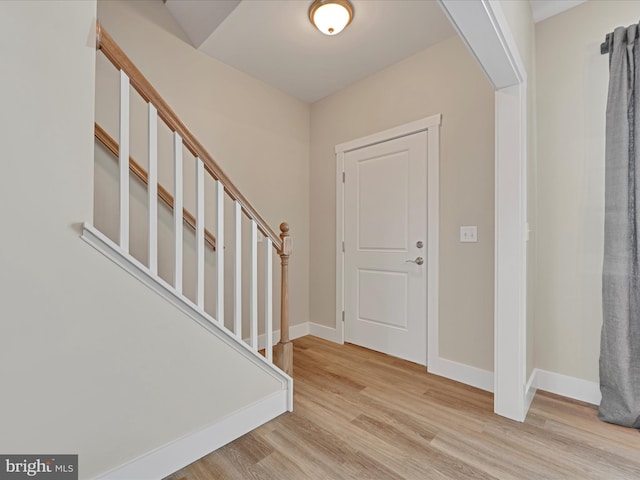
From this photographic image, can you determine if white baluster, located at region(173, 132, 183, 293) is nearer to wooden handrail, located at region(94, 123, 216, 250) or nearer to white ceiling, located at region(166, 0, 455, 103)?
wooden handrail, located at region(94, 123, 216, 250)

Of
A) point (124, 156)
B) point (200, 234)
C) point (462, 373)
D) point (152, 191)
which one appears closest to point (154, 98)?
point (124, 156)

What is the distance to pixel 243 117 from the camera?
8.99 feet

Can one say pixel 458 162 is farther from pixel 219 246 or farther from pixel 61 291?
pixel 61 291

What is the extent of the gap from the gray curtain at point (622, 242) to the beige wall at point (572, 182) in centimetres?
12

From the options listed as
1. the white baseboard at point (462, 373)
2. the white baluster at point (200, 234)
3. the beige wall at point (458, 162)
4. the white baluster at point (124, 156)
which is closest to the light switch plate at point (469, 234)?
the beige wall at point (458, 162)

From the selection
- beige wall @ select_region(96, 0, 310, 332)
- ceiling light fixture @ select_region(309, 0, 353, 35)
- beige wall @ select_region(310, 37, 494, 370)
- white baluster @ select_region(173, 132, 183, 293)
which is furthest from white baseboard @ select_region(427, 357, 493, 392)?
ceiling light fixture @ select_region(309, 0, 353, 35)

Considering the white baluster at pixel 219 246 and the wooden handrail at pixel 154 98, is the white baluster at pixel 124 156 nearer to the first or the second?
the wooden handrail at pixel 154 98

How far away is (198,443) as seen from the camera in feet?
4.49

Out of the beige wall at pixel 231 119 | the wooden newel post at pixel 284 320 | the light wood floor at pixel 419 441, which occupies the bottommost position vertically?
the light wood floor at pixel 419 441

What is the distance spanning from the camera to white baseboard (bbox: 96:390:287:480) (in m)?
1.19

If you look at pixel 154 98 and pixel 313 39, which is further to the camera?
pixel 313 39

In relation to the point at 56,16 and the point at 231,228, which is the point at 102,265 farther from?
the point at 231,228

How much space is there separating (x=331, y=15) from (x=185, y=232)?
1834mm

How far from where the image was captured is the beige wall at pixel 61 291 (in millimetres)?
929
